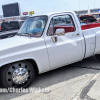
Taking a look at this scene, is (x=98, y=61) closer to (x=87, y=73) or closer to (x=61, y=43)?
(x=87, y=73)

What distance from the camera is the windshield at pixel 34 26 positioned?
403 centimetres

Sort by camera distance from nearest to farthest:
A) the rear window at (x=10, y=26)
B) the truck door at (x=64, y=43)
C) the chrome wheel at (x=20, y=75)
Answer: the chrome wheel at (x=20, y=75) < the truck door at (x=64, y=43) < the rear window at (x=10, y=26)

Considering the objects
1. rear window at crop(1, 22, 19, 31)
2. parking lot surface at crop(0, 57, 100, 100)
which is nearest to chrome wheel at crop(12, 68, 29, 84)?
parking lot surface at crop(0, 57, 100, 100)

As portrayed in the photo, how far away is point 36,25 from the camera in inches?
165

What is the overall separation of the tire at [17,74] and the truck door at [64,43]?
62cm

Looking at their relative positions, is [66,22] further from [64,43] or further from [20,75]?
[20,75]

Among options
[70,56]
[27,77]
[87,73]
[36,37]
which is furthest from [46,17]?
[87,73]

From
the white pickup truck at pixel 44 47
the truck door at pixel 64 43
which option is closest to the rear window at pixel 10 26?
Answer: the white pickup truck at pixel 44 47

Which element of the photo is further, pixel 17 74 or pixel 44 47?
pixel 44 47

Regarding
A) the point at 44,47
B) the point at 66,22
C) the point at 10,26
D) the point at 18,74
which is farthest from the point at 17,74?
the point at 10,26

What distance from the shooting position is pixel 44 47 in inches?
152

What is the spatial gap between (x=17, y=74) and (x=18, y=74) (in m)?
0.02

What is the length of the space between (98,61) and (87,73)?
47.2 inches

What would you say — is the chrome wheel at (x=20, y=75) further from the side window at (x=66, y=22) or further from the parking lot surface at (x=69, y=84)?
the side window at (x=66, y=22)
